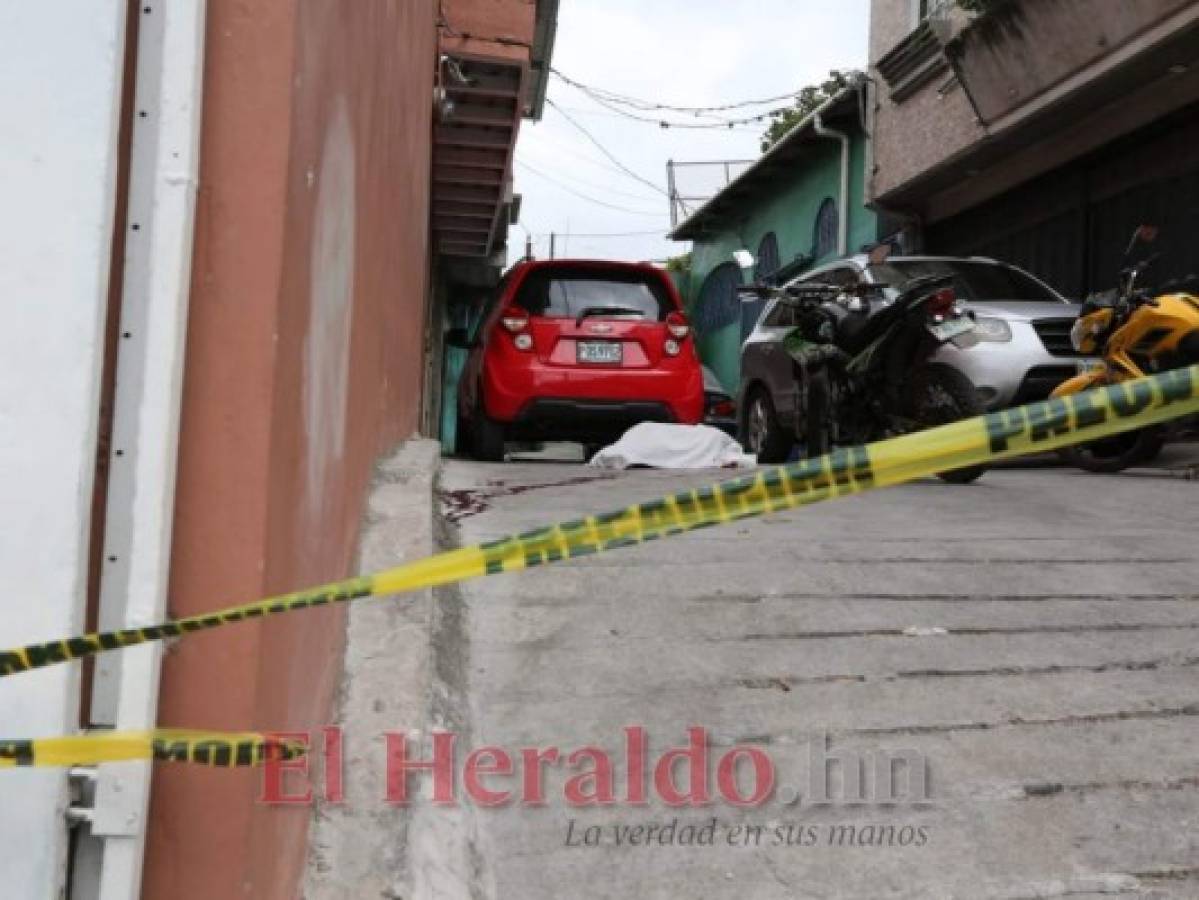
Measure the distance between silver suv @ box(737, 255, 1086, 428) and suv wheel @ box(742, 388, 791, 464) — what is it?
13cm

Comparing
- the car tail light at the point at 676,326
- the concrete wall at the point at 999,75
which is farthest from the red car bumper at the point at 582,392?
the concrete wall at the point at 999,75

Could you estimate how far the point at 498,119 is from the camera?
9820 millimetres

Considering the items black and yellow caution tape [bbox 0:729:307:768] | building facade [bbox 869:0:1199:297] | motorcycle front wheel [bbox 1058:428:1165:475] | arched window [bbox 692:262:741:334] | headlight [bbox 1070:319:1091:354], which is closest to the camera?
black and yellow caution tape [bbox 0:729:307:768]

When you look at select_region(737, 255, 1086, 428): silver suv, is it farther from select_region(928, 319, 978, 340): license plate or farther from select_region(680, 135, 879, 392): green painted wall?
select_region(680, 135, 879, 392): green painted wall

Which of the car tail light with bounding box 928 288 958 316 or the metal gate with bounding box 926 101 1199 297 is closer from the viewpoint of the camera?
the car tail light with bounding box 928 288 958 316

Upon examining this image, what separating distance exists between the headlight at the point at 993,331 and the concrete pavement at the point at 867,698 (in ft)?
9.05

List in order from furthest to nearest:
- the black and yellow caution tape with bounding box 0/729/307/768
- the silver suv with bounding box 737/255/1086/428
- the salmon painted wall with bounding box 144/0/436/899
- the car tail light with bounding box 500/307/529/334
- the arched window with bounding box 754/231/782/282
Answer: the arched window with bounding box 754/231/782/282
the car tail light with bounding box 500/307/529/334
the silver suv with bounding box 737/255/1086/428
the salmon painted wall with bounding box 144/0/436/899
the black and yellow caution tape with bounding box 0/729/307/768

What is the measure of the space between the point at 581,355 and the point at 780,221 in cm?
1054

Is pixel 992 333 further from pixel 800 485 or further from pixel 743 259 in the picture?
pixel 800 485

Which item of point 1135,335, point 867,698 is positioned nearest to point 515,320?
point 1135,335

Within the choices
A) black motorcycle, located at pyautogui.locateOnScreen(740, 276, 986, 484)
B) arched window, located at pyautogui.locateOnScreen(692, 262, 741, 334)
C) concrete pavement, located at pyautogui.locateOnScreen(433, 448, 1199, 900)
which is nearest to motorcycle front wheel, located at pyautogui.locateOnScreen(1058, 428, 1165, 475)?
black motorcycle, located at pyautogui.locateOnScreen(740, 276, 986, 484)

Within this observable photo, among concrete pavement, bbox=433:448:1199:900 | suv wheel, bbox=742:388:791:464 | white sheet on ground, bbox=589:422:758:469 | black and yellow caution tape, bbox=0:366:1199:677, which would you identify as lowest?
concrete pavement, bbox=433:448:1199:900

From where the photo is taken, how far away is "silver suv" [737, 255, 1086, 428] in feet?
22.5

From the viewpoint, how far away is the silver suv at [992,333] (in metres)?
6.85
